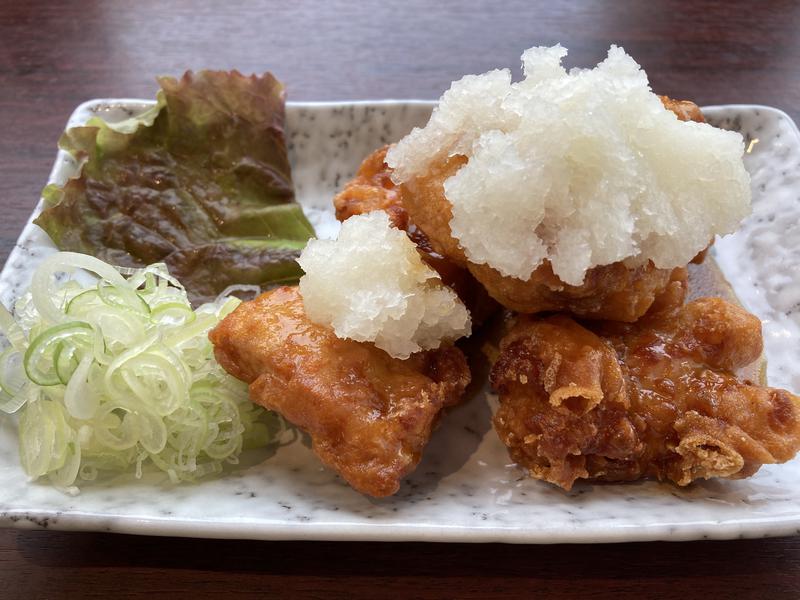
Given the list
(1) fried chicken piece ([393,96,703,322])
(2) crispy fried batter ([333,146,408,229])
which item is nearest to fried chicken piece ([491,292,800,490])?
(1) fried chicken piece ([393,96,703,322])

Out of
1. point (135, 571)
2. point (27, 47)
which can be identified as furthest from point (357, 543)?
point (27, 47)

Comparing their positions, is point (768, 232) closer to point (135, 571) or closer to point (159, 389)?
Result: point (159, 389)

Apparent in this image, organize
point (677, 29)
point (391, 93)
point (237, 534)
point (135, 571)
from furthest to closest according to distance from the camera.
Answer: point (677, 29) < point (391, 93) < point (135, 571) < point (237, 534)

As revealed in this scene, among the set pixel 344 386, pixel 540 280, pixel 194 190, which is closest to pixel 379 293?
pixel 344 386

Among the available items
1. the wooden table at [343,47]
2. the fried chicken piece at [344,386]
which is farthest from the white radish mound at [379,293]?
the wooden table at [343,47]

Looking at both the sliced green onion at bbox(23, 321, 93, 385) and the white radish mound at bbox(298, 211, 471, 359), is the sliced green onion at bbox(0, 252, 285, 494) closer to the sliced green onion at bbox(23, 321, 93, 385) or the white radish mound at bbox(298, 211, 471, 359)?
the sliced green onion at bbox(23, 321, 93, 385)

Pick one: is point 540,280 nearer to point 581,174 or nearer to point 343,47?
point 581,174
